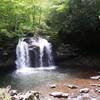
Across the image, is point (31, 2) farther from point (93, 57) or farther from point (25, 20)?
point (93, 57)

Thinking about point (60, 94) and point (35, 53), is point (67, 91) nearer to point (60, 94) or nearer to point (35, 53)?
point (60, 94)

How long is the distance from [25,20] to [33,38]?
2.26 m

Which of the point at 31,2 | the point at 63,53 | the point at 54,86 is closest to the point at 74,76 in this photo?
the point at 54,86

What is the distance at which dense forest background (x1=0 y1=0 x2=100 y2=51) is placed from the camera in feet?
77.5

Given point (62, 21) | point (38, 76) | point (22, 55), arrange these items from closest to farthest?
point (38, 76) < point (62, 21) < point (22, 55)

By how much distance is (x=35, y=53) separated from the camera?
25.9 meters

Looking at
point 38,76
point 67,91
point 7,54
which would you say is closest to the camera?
point 67,91

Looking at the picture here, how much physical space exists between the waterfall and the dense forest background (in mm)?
1001

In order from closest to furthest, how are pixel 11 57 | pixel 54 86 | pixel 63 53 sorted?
pixel 54 86, pixel 11 57, pixel 63 53

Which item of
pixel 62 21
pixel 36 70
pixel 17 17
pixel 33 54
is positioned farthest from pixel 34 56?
pixel 62 21

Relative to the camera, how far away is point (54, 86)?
17141 millimetres

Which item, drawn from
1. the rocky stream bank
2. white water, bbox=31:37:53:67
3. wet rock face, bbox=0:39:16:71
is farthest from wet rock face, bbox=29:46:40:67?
the rocky stream bank

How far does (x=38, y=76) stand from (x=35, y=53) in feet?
17.8

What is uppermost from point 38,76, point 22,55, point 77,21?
point 77,21
